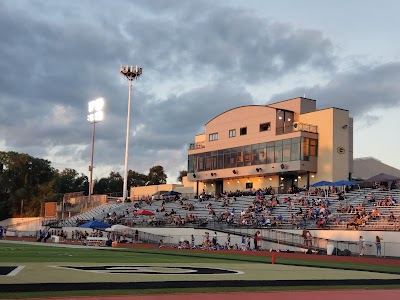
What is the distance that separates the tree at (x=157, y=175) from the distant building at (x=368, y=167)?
65565 millimetres

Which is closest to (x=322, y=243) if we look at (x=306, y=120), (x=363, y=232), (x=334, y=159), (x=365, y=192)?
(x=363, y=232)

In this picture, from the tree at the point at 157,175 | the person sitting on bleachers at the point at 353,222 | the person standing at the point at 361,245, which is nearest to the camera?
the person standing at the point at 361,245

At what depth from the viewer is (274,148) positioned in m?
63.1

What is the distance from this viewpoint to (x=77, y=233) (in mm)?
57594

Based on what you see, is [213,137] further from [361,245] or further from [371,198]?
[361,245]

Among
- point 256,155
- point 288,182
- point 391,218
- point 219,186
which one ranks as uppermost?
point 256,155

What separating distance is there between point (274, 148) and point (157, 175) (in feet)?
230

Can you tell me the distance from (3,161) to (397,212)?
3621 inches

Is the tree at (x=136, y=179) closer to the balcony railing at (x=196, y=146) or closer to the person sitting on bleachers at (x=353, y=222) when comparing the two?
the balcony railing at (x=196, y=146)

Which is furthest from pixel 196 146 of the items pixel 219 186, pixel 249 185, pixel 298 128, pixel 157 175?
pixel 157 175

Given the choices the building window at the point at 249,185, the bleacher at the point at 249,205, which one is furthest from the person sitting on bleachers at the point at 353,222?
the building window at the point at 249,185

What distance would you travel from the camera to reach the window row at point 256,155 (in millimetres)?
60156

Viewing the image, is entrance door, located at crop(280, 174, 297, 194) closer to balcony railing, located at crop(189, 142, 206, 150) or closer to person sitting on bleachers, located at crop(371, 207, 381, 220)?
balcony railing, located at crop(189, 142, 206, 150)

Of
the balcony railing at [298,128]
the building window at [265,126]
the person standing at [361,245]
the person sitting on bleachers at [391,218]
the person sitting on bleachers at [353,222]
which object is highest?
the building window at [265,126]
